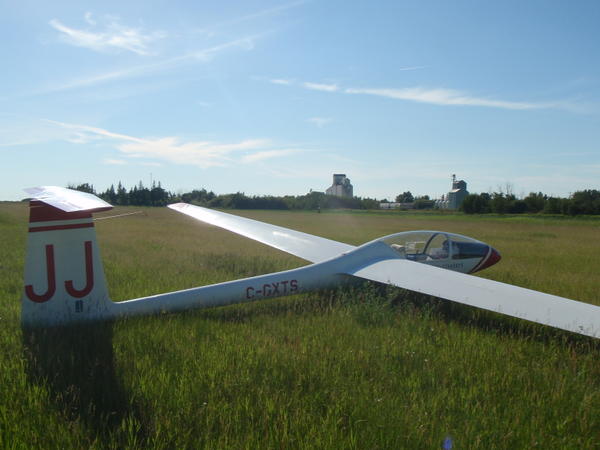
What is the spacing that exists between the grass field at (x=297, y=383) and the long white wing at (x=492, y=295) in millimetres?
445

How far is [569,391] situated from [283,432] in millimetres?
2970

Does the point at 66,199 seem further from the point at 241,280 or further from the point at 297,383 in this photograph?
the point at 241,280

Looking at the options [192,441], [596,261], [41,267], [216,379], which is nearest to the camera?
[192,441]

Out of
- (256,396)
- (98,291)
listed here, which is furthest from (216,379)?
(98,291)

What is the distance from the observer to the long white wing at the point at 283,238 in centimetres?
1056

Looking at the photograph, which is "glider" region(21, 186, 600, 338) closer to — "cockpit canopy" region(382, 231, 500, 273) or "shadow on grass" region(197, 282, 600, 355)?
"cockpit canopy" region(382, 231, 500, 273)

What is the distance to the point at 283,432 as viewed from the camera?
128 inches

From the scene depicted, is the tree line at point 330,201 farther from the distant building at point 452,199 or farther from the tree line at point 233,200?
the distant building at point 452,199

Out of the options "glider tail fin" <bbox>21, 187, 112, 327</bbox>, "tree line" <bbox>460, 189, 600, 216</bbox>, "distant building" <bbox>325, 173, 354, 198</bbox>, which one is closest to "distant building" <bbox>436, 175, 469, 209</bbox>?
"distant building" <bbox>325, 173, 354, 198</bbox>

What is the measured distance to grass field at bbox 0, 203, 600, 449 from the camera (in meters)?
3.23

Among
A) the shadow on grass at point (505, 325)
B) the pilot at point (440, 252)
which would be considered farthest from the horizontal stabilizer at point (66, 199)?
the pilot at point (440, 252)

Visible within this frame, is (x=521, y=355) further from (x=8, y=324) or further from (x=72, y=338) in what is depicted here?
(x=8, y=324)

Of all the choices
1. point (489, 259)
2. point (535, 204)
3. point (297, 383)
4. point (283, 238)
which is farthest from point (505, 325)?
point (535, 204)

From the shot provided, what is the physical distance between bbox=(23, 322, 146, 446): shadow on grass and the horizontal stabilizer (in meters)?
1.65
